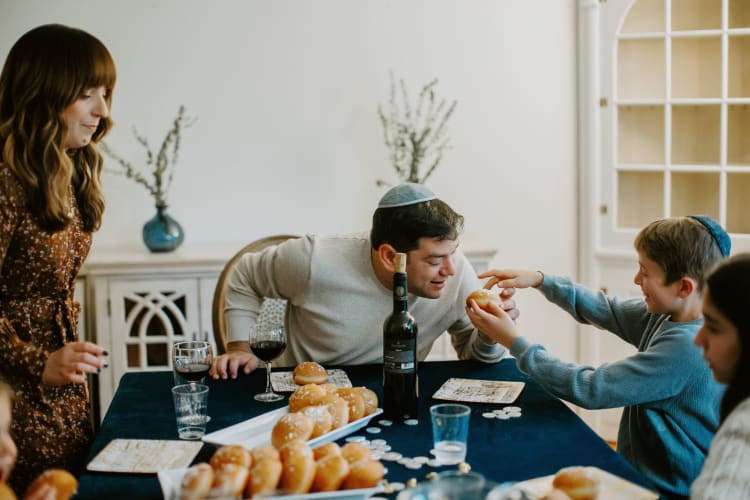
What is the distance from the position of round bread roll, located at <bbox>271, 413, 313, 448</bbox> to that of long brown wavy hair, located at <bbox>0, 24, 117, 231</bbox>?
794 mm

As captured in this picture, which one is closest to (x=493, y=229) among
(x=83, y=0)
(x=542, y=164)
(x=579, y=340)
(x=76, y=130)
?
(x=542, y=164)

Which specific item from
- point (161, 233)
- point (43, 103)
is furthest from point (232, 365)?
point (161, 233)

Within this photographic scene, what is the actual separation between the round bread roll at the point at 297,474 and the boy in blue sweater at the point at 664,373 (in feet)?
2.31

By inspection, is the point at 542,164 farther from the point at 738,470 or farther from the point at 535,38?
the point at 738,470

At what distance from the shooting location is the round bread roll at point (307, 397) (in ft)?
5.86

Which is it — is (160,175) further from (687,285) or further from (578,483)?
(578,483)

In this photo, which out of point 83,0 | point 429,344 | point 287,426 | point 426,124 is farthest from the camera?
point 426,124

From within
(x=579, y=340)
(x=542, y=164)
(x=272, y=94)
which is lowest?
(x=579, y=340)

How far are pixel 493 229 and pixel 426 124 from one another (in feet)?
2.00

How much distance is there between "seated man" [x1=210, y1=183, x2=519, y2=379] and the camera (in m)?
2.27

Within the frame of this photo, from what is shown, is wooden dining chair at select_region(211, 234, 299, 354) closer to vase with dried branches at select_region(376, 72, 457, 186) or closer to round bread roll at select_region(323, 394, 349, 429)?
round bread roll at select_region(323, 394, 349, 429)

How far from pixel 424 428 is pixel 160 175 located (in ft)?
7.62

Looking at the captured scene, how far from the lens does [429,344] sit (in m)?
2.54

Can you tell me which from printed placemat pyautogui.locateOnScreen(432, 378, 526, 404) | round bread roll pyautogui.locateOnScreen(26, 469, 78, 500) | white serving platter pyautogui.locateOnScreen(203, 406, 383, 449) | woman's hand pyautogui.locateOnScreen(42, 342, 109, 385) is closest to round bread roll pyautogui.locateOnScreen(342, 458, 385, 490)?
white serving platter pyautogui.locateOnScreen(203, 406, 383, 449)
